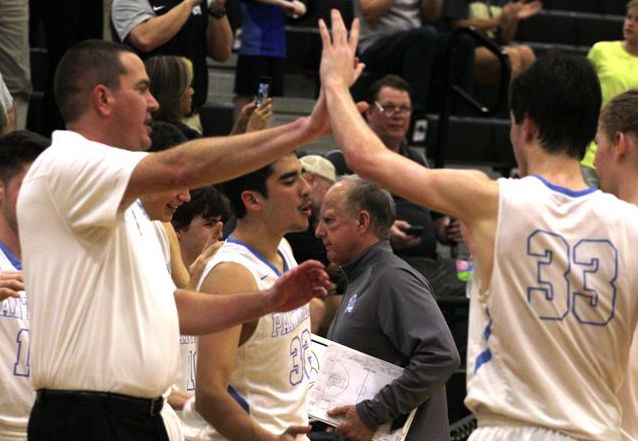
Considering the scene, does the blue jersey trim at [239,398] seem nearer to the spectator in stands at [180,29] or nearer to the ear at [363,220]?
the ear at [363,220]

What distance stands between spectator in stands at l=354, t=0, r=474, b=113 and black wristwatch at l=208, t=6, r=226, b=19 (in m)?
1.61

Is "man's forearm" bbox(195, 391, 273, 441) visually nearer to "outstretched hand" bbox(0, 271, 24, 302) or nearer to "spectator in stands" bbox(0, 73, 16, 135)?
"outstretched hand" bbox(0, 271, 24, 302)

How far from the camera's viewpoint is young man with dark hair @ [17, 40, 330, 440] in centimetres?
379

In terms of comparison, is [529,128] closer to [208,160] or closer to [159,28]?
[208,160]

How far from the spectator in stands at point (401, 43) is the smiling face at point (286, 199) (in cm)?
468

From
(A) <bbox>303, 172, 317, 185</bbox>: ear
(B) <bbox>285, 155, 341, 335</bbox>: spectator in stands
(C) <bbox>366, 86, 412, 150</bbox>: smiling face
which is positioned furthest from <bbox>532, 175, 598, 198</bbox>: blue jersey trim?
(C) <bbox>366, 86, 412, 150</bbox>: smiling face

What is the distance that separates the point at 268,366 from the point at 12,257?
1.01m

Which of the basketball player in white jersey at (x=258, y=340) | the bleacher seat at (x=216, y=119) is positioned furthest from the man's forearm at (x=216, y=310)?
the bleacher seat at (x=216, y=119)

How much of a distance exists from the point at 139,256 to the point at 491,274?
1050mm

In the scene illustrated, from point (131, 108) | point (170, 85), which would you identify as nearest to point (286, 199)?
point (131, 108)

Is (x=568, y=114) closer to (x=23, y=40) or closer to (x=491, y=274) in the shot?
(x=491, y=274)

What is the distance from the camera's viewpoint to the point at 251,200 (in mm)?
4980

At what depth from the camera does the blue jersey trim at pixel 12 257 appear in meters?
4.77

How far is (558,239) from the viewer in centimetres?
370
